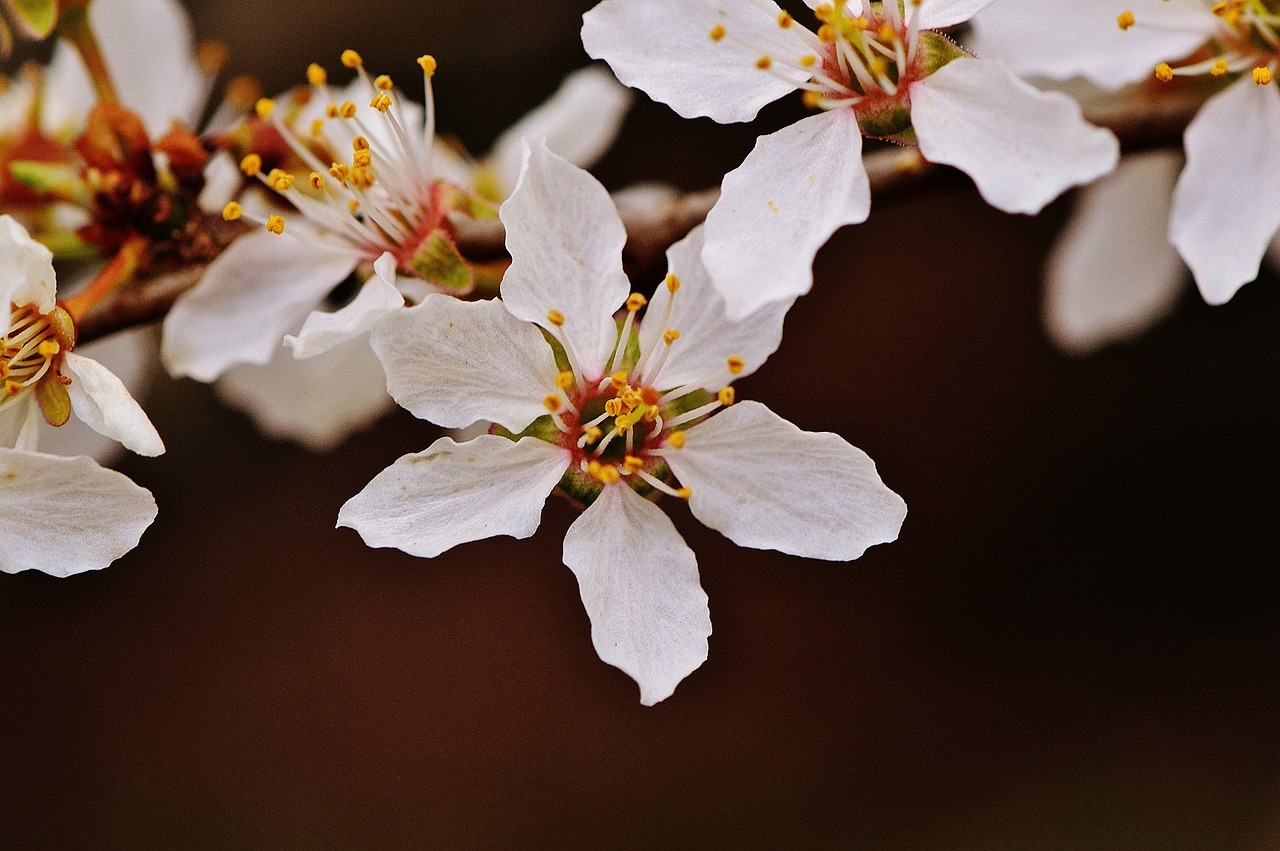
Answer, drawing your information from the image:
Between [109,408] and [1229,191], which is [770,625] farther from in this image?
[109,408]

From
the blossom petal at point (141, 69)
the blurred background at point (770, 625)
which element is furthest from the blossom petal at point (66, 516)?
the blurred background at point (770, 625)

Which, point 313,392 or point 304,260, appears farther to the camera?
point 313,392

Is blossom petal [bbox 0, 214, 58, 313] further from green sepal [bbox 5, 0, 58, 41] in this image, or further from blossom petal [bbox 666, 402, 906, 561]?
blossom petal [bbox 666, 402, 906, 561]

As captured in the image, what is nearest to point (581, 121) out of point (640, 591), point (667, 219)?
point (667, 219)

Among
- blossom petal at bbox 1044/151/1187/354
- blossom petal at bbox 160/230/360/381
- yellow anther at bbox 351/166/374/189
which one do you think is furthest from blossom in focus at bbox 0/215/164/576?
blossom petal at bbox 1044/151/1187/354

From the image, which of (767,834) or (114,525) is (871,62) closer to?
(114,525)

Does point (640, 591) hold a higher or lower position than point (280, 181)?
lower
